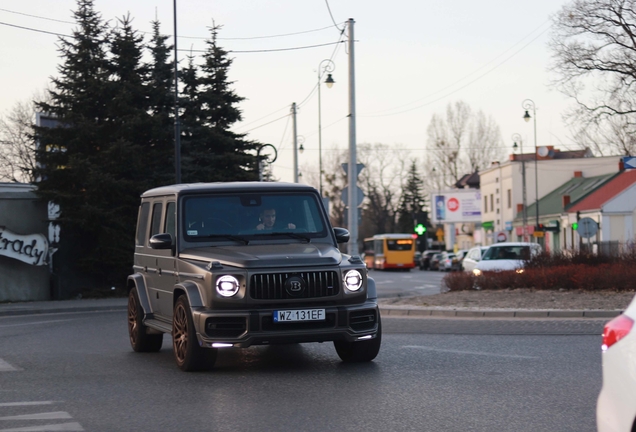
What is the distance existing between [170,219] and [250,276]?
2082 mm

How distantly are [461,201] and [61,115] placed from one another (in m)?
73.3

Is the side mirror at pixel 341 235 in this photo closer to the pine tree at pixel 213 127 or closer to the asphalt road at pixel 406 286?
the asphalt road at pixel 406 286

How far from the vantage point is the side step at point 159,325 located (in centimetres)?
1113

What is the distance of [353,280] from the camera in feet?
33.6

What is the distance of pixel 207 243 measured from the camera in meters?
11.0

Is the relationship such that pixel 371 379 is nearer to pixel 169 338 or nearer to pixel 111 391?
pixel 111 391

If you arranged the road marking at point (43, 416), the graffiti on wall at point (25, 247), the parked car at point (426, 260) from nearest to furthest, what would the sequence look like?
the road marking at point (43, 416), the graffiti on wall at point (25, 247), the parked car at point (426, 260)

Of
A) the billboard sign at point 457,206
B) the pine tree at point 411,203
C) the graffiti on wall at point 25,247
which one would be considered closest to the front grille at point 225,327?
the graffiti on wall at point 25,247

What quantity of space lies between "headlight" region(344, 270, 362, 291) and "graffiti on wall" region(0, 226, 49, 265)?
20794mm

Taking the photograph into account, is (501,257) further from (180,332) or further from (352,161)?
(180,332)

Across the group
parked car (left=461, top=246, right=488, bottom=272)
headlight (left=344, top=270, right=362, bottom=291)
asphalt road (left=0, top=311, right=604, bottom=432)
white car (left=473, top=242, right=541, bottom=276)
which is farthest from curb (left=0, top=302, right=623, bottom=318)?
parked car (left=461, top=246, right=488, bottom=272)

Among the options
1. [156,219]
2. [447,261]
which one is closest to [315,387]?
[156,219]

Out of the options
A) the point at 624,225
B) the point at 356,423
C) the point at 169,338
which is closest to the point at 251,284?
the point at 356,423

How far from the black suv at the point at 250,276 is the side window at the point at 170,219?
0.01 metres
